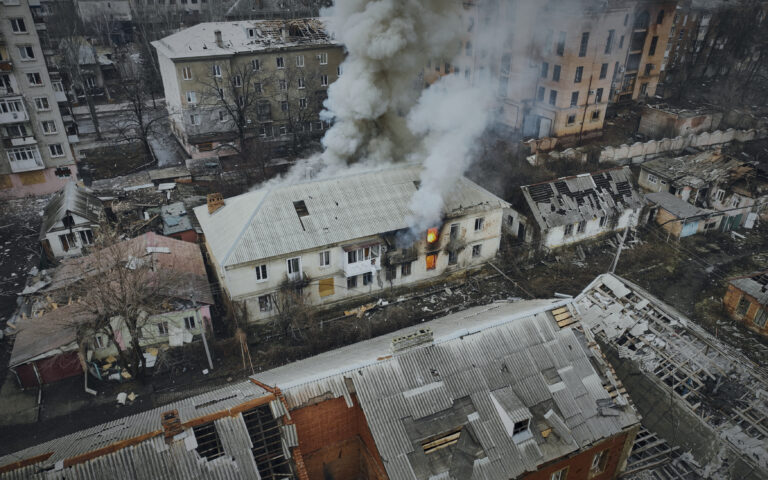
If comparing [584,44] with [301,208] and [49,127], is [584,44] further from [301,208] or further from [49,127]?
[49,127]

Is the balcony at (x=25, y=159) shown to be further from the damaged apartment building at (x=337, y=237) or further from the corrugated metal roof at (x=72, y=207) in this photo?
the damaged apartment building at (x=337, y=237)

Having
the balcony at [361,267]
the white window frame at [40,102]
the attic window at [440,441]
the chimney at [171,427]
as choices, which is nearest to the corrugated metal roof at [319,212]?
the balcony at [361,267]

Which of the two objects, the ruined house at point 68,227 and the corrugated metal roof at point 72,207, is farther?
the corrugated metal roof at point 72,207

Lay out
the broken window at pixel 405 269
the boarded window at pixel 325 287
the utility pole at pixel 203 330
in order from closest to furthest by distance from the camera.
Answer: the utility pole at pixel 203 330 → the boarded window at pixel 325 287 → the broken window at pixel 405 269

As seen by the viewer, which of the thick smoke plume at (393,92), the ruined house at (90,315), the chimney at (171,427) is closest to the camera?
the chimney at (171,427)

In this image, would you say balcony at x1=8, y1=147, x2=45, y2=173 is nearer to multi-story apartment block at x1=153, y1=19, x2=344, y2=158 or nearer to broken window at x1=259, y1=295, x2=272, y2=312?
multi-story apartment block at x1=153, y1=19, x2=344, y2=158

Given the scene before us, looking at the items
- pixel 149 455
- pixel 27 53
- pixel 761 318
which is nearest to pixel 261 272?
pixel 149 455
